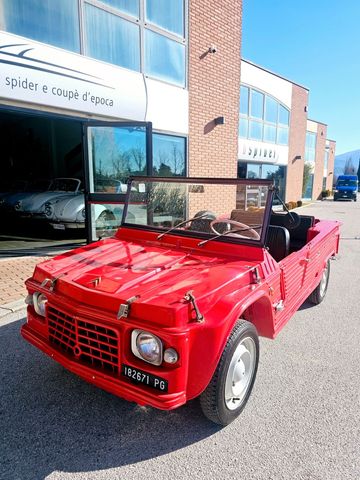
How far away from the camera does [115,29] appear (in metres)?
7.02

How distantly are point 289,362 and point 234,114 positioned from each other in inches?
335

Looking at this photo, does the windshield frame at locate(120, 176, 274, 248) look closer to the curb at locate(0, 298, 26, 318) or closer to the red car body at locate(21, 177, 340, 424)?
the red car body at locate(21, 177, 340, 424)

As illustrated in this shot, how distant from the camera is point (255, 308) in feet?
8.82

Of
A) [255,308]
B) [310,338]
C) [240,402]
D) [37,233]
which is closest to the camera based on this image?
[240,402]

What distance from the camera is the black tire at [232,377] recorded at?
7.09 feet

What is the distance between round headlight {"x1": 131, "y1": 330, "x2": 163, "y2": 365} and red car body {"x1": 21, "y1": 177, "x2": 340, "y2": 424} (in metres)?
0.03

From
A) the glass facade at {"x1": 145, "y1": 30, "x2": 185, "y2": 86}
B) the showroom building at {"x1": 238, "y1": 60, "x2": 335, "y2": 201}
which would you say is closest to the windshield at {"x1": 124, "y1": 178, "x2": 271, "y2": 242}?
the glass facade at {"x1": 145, "y1": 30, "x2": 185, "y2": 86}

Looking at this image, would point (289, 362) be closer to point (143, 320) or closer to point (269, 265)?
point (269, 265)

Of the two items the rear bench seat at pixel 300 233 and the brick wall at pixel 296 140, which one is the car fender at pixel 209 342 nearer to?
the rear bench seat at pixel 300 233

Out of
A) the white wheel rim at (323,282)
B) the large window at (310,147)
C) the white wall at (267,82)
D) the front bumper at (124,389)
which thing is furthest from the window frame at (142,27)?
the large window at (310,147)

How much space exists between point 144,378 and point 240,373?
77cm

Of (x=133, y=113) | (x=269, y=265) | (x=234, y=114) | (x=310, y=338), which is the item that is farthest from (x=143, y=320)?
(x=234, y=114)

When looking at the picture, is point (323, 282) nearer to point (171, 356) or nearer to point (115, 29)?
point (171, 356)

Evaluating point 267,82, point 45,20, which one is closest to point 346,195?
point 267,82
